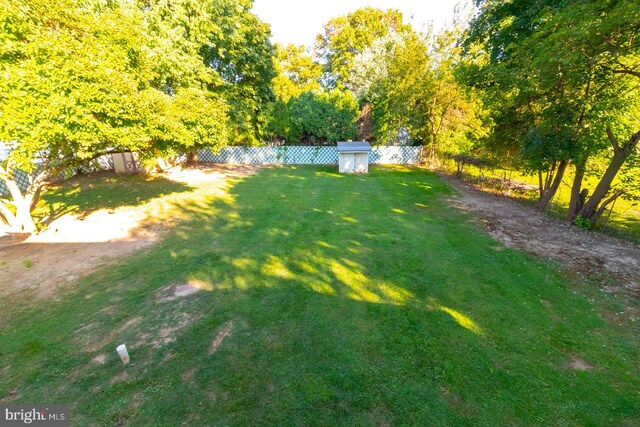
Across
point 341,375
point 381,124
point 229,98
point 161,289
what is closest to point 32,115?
point 161,289

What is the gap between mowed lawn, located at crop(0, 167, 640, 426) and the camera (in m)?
2.89


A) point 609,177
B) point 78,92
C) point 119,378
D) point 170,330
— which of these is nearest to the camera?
point 119,378

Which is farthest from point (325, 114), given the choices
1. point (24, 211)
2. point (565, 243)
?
point (24, 211)

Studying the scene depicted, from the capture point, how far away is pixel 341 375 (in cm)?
324

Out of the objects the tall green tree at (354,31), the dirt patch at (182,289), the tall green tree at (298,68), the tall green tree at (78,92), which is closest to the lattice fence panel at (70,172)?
the tall green tree at (78,92)

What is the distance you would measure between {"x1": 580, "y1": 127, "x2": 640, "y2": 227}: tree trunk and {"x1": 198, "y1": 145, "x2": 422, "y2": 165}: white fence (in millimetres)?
12030

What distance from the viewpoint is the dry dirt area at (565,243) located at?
5395mm

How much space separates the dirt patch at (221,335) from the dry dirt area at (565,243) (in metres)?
6.44

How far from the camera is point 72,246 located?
21.9 feet

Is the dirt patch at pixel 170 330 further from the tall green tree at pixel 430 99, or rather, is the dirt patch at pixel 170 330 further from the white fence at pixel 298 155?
the white fence at pixel 298 155

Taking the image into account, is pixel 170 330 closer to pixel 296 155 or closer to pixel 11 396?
pixel 11 396

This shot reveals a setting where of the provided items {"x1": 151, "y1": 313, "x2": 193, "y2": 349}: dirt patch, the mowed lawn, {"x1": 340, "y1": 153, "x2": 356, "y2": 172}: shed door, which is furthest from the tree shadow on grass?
{"x1": 340, "y1": 153, "x2": 356, "y2": 172}: shed door

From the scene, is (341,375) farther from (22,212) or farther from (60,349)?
(22,212)

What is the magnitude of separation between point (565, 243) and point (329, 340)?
21.4ft
